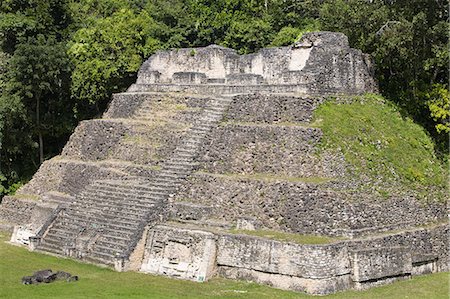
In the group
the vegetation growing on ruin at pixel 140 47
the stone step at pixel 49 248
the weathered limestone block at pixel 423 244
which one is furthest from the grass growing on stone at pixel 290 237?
the vegetation growing on ruin at pixel 140 47

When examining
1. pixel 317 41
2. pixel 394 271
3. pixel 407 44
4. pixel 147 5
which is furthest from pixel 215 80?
pixel 147 5

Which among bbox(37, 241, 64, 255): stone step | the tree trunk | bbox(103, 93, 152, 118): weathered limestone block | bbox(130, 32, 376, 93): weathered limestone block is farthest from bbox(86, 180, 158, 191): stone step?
the tree trunk

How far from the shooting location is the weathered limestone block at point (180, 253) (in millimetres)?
18438

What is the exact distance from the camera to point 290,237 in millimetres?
18219

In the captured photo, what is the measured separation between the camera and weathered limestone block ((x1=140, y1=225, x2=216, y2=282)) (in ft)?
60.5

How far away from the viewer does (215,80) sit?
88.9 feet

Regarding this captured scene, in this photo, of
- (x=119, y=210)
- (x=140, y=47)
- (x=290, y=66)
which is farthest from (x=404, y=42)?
(x=140, y=47)

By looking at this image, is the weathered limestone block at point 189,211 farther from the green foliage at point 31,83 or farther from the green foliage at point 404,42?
the green foliage at point 31,83

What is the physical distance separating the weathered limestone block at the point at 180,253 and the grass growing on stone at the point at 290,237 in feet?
3.09

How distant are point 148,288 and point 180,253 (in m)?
1.92

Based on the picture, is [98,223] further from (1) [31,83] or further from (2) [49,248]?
(1) [31,83]

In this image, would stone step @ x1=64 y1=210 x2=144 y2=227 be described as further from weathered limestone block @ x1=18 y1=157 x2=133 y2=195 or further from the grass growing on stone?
the grass growing on stone

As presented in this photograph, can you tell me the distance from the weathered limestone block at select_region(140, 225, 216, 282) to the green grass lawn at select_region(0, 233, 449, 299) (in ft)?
1.22

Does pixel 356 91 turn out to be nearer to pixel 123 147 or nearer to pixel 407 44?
pixel 407 44
